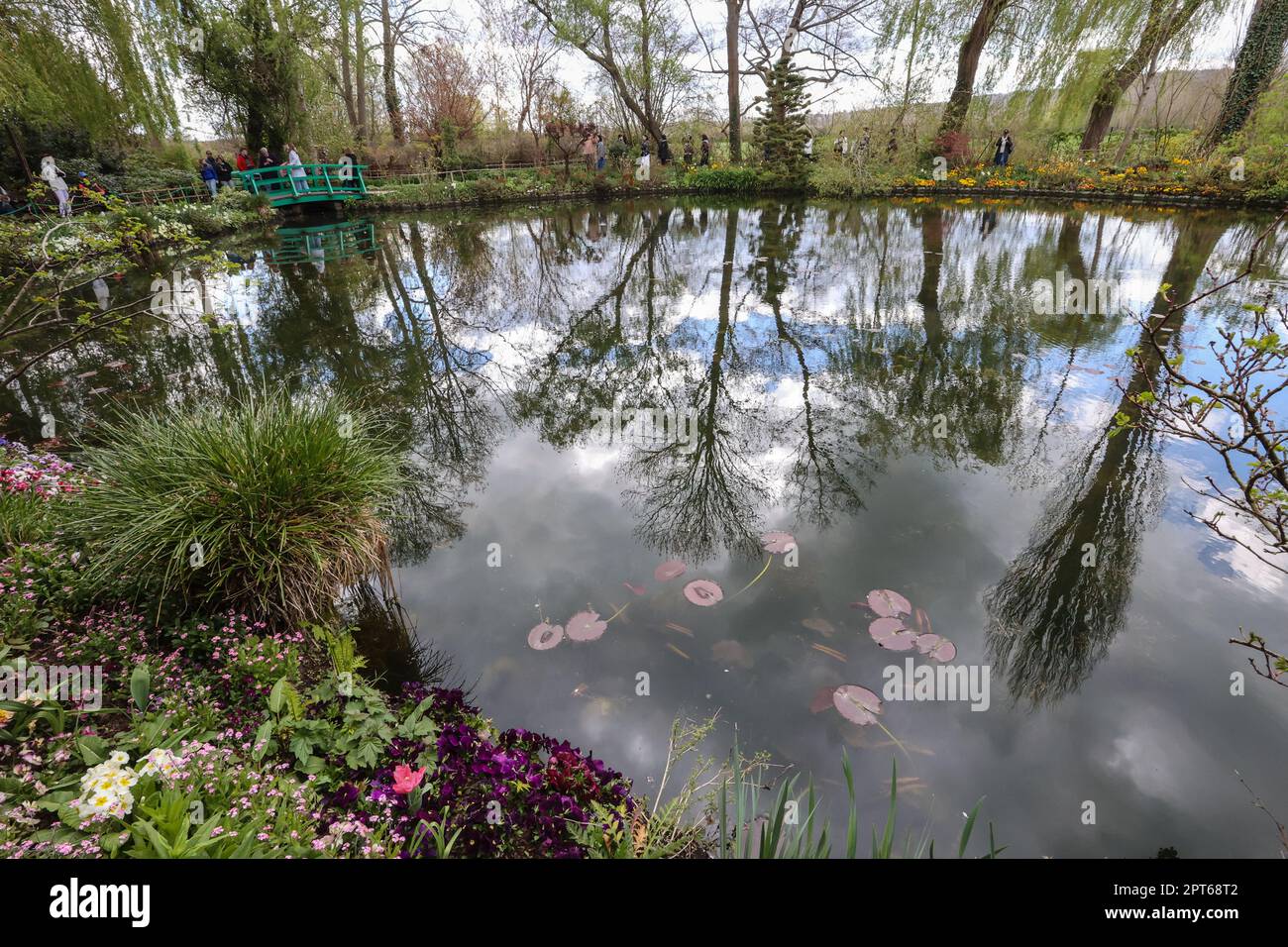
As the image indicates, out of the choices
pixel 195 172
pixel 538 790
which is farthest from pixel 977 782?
pixel 195 172

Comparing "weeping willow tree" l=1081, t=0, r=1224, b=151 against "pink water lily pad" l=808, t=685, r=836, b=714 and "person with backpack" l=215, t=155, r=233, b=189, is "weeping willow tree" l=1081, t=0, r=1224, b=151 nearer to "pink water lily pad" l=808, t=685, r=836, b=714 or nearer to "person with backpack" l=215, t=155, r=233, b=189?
"pink water lily pad" l=808, t=685, r=836, b=714

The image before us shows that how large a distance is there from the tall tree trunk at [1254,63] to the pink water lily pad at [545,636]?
20932 mm

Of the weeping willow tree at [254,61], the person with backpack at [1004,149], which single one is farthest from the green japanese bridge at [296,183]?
the person with backpack at [1004,149]

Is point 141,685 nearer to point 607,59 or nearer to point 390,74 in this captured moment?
point 607,59

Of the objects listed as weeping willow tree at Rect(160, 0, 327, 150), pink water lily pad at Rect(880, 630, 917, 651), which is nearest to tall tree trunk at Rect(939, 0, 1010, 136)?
weeping willow tree at Rect(160, 0, 327, 150)

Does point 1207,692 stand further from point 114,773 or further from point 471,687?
point 114,773

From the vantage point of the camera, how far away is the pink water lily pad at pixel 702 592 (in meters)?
3.20

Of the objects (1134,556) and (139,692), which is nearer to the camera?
(139,692)

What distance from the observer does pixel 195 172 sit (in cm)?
1891

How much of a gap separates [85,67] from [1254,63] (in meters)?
26.6

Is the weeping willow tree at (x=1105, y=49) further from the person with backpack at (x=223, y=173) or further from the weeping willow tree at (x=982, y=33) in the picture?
the person with backpack at (x=223, y=173)

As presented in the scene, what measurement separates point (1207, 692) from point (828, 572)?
1.73 meters

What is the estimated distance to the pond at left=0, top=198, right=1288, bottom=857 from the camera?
94.7 inches
